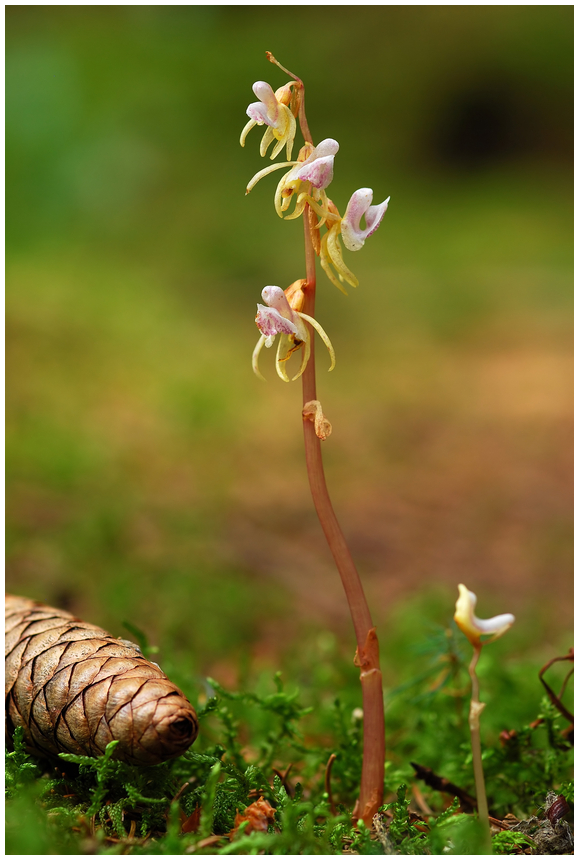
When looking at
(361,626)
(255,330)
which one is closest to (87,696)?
(361,626)

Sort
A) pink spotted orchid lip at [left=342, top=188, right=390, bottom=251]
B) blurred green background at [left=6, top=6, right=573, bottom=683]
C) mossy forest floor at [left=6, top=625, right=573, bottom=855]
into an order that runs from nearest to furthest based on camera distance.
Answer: mossy forest floor at [left=6, top=625, right=573, bottom=855]
pink spotted orchid lip at [left=342, top=188, right=390, bottom=251]
blurred green background at [left=6, top=6, right=573, bottom=683]

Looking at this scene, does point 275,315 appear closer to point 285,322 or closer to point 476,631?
point 285,322

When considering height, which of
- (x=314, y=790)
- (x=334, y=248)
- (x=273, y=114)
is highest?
(x=273, y=114)

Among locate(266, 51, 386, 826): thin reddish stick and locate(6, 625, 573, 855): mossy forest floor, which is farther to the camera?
locate(266, 51, 386, 826): thin reddish stick

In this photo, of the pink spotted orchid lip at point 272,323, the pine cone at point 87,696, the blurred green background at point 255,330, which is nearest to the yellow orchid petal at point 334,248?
the pink spotted orchid lip at point 272,323

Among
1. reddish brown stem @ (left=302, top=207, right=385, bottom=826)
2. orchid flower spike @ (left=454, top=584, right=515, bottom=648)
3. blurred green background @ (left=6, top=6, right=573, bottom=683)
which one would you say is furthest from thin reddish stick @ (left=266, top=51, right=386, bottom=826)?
blurred green background @ (left=6, top=6, right=573, bottom=683)

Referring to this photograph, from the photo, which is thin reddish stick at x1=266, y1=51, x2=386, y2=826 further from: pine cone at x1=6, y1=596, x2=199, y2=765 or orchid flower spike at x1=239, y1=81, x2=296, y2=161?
pine cone at x1=6, y1=596, x2=199, y2=765
